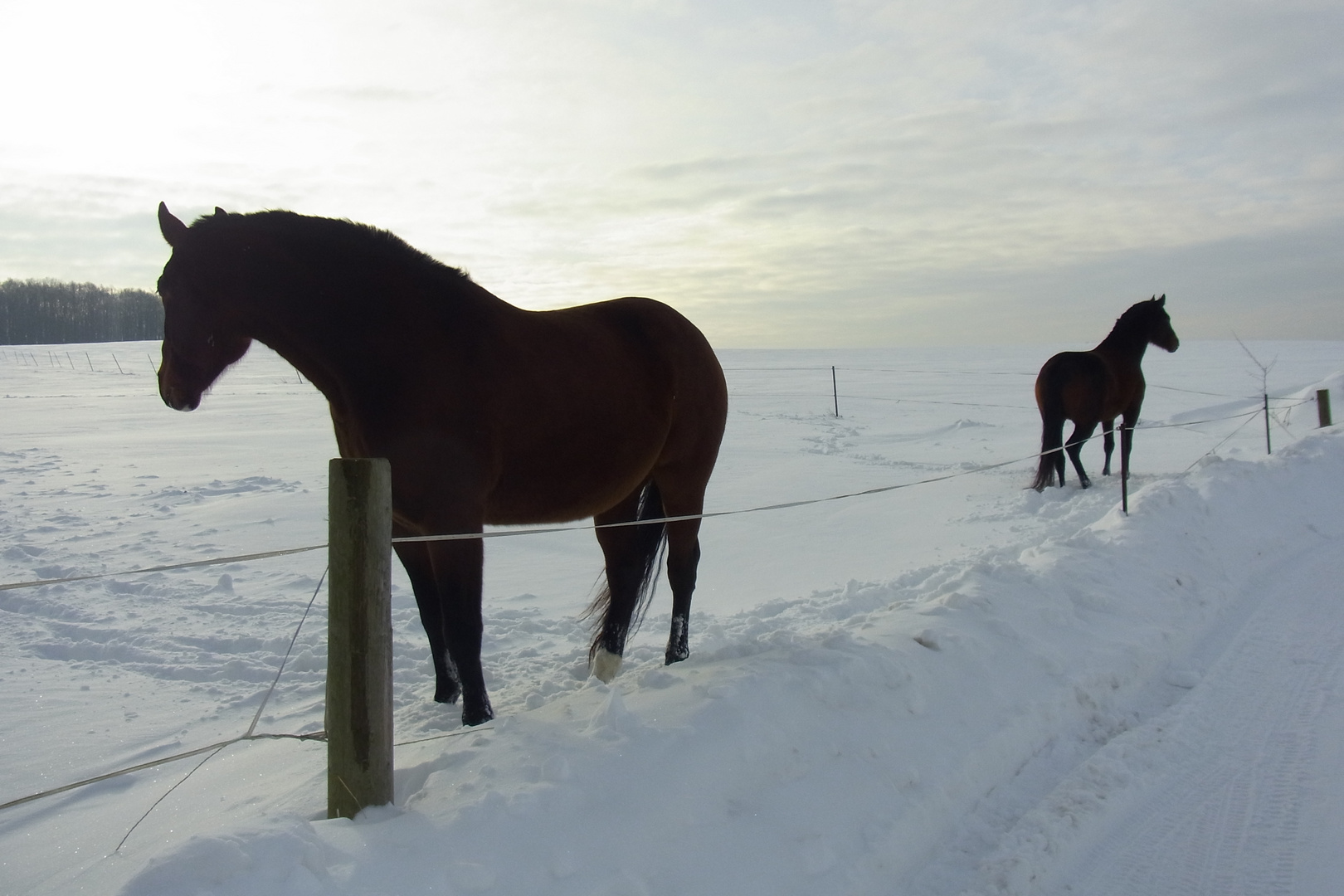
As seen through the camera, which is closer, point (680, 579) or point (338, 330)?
point (338, 330)

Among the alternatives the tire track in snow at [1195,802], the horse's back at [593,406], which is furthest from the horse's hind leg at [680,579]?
the tire track in snow at [1195,802]

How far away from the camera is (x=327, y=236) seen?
2.88m

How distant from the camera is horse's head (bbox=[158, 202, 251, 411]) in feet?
9.05

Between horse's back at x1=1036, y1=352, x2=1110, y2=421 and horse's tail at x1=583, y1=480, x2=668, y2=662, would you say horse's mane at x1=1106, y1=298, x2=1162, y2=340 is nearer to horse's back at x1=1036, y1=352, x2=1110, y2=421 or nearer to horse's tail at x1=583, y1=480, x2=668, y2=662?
horse's back at x1=1036, y1=352, x2=1110, y2=421

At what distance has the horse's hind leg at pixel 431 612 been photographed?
3.17 m

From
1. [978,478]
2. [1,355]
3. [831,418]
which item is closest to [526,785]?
[978,478]

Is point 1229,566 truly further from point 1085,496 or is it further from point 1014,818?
point 1014,818

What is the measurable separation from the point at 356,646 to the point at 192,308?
4.93ft

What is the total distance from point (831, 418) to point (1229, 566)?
Answer: 11.8 meters

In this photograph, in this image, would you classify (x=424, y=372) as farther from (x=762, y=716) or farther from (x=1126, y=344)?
(x=1126, y=344)

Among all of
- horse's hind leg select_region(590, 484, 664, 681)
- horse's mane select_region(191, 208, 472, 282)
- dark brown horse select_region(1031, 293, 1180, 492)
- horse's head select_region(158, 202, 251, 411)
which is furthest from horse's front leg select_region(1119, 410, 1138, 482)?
horse's head select_region(158, 202, 251, 411)

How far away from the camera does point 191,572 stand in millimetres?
5555

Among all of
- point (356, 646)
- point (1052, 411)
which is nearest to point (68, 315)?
point (1052, 411)

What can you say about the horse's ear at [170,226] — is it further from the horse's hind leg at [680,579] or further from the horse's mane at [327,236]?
the horse's hind leg at [680,579]
